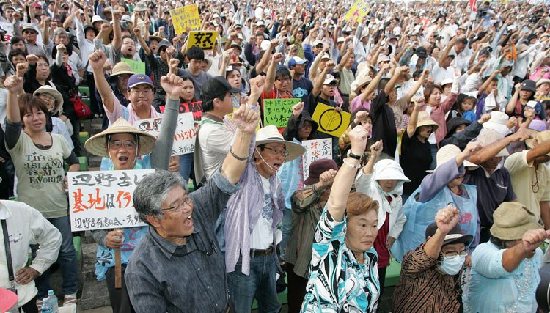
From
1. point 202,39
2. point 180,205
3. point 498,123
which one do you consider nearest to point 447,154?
point 498,123

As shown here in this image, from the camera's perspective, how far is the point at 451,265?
3.07m

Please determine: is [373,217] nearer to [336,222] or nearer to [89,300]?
[336,222]

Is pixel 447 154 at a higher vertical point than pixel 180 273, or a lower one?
higher

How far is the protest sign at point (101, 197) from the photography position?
2957mm

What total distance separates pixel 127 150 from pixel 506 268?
2.69 m

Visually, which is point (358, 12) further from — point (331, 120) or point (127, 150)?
point (127, 150)

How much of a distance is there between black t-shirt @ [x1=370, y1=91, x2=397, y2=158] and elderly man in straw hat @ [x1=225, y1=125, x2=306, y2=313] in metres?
2.64

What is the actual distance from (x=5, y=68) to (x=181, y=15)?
3267mm

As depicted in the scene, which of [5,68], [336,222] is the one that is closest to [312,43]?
[5,68]

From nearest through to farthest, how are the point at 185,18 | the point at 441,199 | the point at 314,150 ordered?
the point at 441,199
the point at 314,150
the point at 185,18

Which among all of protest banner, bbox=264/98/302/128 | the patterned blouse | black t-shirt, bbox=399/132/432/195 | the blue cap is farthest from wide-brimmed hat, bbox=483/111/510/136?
the blue cap

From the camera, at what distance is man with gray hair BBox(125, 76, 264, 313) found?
2.12 meters

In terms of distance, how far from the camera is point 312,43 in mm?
11578

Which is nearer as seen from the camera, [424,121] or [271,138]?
[271,138]
